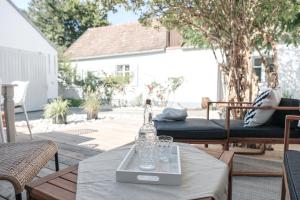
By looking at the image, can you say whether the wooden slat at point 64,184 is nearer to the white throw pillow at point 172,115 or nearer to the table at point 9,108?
the white throw pillow at point 172,115

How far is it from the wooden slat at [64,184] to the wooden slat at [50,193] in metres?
0.02

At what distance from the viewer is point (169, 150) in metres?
1.75

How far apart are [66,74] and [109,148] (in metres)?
9.09

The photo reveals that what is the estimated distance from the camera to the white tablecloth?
123 cm

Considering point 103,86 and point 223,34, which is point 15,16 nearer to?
point 103,86

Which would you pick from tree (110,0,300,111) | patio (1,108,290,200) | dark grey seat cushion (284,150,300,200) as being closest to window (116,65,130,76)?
patio (1,108,290,200)

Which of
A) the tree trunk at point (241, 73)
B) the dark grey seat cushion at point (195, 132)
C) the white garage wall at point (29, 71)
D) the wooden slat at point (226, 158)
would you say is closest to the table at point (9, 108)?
the dark grey seat cushion at point (195, 132)

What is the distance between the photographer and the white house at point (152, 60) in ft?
33.6

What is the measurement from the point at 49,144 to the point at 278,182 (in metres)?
2.17

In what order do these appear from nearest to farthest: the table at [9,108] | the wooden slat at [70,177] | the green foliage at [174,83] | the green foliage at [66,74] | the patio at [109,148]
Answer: the wooden slat at [70,177]
the patio at [109,148]
the table at [9,108]
the green foliage at [174,83]
the green foliage at [66,74]

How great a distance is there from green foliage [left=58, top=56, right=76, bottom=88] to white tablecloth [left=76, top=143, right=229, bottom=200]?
1121cm

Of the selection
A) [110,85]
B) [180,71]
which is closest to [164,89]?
[180,71]

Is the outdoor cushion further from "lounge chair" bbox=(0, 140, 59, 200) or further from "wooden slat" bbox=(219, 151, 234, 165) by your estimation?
"lounge chair" bbox=(0, 140, 59, 200)

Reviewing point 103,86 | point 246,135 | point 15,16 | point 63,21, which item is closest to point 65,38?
point 63,21
